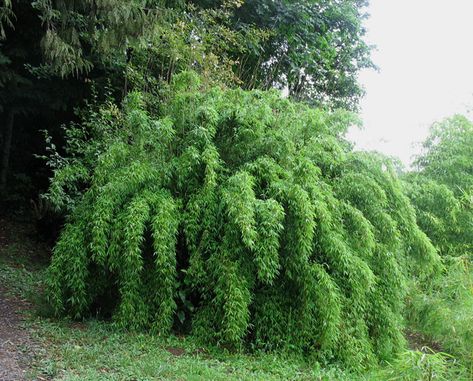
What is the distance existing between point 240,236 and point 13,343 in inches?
97.6

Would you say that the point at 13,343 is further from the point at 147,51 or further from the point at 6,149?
the point at 6,149

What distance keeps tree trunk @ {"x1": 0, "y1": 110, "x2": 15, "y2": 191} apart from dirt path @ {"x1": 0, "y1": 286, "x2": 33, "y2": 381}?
562cm

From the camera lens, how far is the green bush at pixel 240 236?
5102 millimetres

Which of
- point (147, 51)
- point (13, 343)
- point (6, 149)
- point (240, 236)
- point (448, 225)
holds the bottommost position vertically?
point (13, 343)

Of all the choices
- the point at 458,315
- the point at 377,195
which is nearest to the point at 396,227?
the point at 377,195

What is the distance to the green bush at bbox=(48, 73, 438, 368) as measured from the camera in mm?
5102

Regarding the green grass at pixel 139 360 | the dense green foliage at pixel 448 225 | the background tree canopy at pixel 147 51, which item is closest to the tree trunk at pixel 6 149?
the background tree canopy at pixel 147 51

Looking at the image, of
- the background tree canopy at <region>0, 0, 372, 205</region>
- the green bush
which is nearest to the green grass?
the green bush

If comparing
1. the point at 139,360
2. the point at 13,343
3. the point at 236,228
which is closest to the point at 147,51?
the point at 236,228

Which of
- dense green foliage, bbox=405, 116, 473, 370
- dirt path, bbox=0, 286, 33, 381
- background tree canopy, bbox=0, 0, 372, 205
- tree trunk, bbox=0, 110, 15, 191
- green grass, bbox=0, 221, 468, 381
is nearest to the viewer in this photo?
dirt path, bbox=0, 286, 33, 381

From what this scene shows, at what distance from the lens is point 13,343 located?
4.62m

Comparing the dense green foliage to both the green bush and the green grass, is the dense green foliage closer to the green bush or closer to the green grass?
the green bush

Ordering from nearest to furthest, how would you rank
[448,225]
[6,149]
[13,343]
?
[13,343], [448,225], [6,149]

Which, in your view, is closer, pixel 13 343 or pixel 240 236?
pixel 13 343
